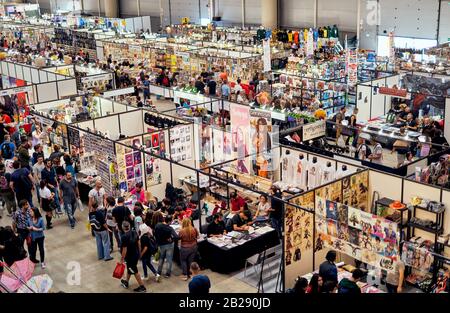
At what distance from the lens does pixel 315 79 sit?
20234 mm

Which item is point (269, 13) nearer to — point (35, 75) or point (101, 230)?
point (35, 75)

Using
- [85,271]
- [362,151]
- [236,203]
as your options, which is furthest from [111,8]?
[85,271]

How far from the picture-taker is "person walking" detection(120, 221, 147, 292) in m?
10.2

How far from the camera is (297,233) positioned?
33.1ft

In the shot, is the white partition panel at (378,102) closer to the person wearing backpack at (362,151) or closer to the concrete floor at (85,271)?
the person wearing backpack at (362,151)

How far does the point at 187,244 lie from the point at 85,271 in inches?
84.3

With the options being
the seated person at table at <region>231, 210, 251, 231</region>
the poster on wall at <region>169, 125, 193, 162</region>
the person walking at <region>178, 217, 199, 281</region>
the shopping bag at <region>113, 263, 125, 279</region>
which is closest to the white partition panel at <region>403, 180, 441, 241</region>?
the seated person at table at <region>231, 210, 251, 231</region>

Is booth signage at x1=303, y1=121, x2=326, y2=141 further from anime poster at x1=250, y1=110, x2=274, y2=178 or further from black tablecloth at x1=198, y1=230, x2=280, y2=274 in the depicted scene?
black tablecloth at x1=198, y1=230, x2=280, y2=274

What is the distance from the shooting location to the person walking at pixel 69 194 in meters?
13.0

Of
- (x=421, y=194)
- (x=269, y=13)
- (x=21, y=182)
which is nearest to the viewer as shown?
(x=421, y=194)

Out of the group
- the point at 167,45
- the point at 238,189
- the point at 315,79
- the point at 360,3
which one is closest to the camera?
the point at 238,189
